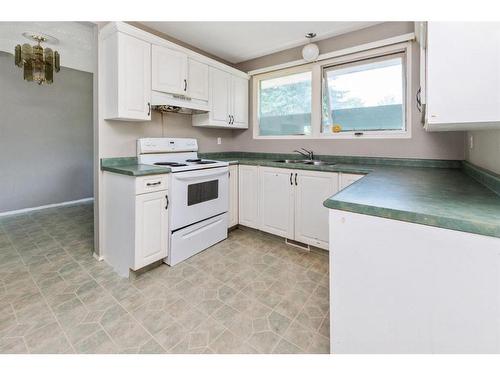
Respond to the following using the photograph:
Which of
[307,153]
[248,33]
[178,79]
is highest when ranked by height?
[248,33]

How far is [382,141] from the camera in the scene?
267 cm

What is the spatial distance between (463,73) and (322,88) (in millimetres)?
2315

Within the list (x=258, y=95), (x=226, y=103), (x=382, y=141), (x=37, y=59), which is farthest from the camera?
(x=258, y=95)

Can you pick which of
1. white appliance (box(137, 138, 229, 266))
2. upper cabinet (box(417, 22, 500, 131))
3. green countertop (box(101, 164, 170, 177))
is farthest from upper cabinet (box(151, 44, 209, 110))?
upper cabinet (box(417, 22, 500, 131))

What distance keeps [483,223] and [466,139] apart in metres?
1.90

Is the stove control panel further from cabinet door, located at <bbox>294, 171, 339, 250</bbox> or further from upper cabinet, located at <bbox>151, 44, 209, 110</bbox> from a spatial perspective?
cabinet door, located at <bbox>294, 171, 339, 250</bbox>

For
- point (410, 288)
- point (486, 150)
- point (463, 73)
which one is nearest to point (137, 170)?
point (410, 288)

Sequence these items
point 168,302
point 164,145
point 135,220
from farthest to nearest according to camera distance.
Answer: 1. point 164,145
2. point 135,220
3. point 168,302

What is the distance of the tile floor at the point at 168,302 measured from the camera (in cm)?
140

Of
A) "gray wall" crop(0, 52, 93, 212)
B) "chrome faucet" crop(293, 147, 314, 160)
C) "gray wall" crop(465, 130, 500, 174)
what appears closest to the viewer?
"gray wall" crop(465, 130, 500, 174)

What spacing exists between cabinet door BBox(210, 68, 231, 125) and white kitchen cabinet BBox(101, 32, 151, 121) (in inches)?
34.9

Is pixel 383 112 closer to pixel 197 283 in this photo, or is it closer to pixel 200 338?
pixel 197 283

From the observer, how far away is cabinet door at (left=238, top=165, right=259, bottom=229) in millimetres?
3025

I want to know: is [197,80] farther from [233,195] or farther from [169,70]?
[233,195]
